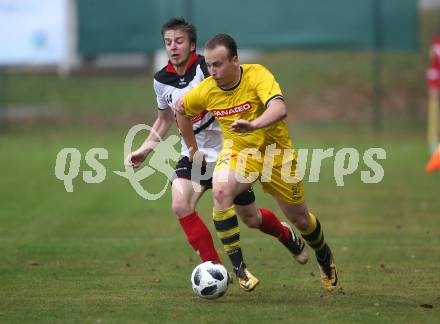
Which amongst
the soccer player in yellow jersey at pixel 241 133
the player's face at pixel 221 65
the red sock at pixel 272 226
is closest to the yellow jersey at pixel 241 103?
the soccer player in yellow jersey at pixel 241 133

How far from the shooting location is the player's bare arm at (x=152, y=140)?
7.84 metres

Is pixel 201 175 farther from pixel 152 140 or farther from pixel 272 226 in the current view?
pixel 272 226

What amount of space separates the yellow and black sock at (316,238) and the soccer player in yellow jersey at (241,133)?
158 mm

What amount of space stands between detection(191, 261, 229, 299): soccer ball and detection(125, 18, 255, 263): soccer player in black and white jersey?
1.31 ft

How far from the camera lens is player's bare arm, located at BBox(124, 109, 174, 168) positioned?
784 centimetres

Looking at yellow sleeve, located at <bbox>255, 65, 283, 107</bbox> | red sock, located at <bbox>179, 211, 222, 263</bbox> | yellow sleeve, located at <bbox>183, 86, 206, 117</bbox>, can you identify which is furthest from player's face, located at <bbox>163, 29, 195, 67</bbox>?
red sock, located at <bbox>179, 211, 222, 263</bbox>

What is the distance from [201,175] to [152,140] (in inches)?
20.8

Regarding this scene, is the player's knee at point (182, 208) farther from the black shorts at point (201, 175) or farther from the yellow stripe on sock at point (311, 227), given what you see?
the yellow stripe on sock at point (311, 227)

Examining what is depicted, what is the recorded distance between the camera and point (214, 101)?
23.8 feet

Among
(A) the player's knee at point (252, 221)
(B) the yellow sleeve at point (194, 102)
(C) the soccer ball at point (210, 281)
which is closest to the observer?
(C) the soccer ball at point (210, 281)

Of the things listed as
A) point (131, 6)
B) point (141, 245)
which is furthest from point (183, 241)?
point (131, 6)

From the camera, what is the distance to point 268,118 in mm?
6789

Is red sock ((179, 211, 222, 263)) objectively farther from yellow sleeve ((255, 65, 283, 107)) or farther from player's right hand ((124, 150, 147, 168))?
yellow sleeve ((255, 65, 283, 107))

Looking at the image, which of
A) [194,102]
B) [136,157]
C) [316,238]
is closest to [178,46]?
[194,102]
